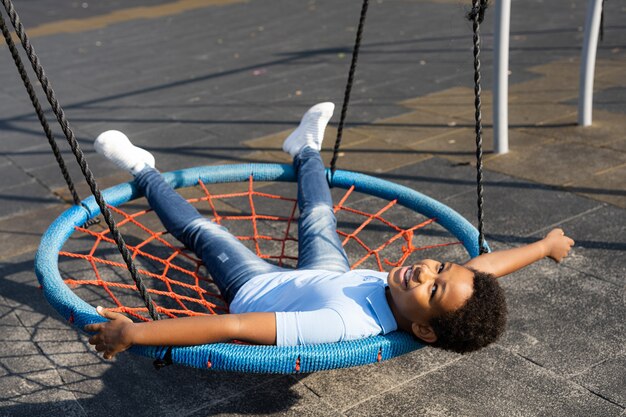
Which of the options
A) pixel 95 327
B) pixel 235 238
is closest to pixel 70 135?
pixel 95 327

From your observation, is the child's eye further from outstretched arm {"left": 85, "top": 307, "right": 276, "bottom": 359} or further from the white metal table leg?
the white metal table leg

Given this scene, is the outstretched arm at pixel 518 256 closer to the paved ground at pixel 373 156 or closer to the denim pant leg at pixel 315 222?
the paved ground at pixel 373 156

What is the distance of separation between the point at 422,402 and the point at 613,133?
12.3ft

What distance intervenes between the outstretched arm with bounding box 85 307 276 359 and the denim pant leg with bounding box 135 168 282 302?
699 millimetres

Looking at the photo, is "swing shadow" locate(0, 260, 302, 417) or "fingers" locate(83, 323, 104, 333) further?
"swing shadow" locate(0, 260, 302, 417)

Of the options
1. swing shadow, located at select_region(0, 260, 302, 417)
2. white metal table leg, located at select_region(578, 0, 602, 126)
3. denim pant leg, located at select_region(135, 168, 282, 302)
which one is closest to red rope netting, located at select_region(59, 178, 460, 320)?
denim pant leg, located at select_region(135, 168, 282, 302)

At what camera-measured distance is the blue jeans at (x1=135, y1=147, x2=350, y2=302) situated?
3553 millimetres

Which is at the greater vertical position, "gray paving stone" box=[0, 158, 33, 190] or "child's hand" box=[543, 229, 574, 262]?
"child's hand" box=[543, 229, 574, 262]

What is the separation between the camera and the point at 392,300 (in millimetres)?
3055

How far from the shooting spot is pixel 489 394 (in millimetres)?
3174

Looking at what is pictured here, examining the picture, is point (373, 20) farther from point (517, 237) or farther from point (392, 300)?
point (392, 300)

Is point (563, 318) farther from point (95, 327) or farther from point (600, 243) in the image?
point (95, 327)

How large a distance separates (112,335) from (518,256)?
160 centimetres

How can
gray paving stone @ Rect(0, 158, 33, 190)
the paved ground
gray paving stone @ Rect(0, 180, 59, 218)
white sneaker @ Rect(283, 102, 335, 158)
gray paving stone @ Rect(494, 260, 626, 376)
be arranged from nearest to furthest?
1. the paved ground
2. gray paving stone @ Rect(494, 260, 626, 376)
3. white sneaker @ Rect(283, 102, 335, 158)
4. gray paving stone @ Rect(0, 180, 59, 218)
5. gray paving stone @ Rect(0, 158, 33, 190)
